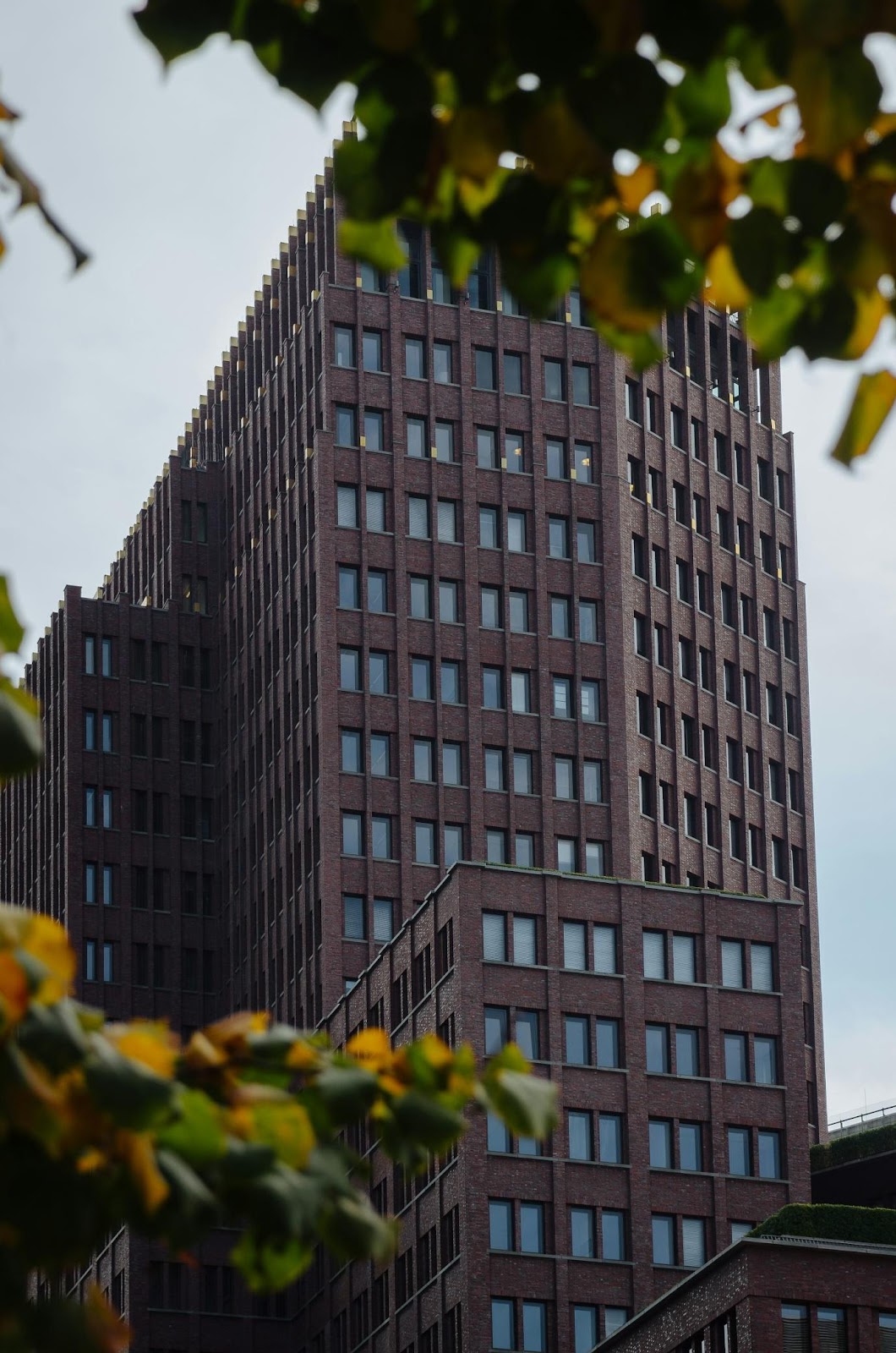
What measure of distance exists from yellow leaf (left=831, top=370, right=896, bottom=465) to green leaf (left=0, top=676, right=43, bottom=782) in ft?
7.37

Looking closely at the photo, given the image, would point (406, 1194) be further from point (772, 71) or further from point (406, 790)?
point (772, 71)

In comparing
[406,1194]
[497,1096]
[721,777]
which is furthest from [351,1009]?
[497,1096]

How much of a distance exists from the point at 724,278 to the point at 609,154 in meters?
0.46

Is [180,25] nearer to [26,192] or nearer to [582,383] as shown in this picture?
[26,192]

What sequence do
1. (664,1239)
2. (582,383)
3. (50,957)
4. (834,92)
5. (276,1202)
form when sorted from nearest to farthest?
(834,92), (50,957), (276,1202), (664,1239), (582,383)

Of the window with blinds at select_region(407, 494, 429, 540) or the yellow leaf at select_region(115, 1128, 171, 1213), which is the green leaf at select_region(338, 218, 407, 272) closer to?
the yellow leaf at select_region(115, 1128, 171, 1213)

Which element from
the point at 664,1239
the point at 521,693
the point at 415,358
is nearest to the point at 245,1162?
the point at 664,1239

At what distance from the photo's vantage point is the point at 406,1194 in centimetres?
8800

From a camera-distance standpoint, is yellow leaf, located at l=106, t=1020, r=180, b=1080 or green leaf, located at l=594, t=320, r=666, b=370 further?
yellow leaf, located at l=106, t=1020, r=180, b=1080

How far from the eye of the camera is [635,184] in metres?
Result: 7.19

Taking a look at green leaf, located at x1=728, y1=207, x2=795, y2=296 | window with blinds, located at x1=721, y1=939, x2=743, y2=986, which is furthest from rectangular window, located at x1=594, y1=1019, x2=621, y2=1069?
green leaf, located at x1=728, y1=207, x2=795, y2=296

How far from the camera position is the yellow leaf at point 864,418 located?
7.01m

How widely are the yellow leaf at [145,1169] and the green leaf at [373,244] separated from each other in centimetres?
241

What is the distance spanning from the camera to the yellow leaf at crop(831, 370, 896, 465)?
701 cm
